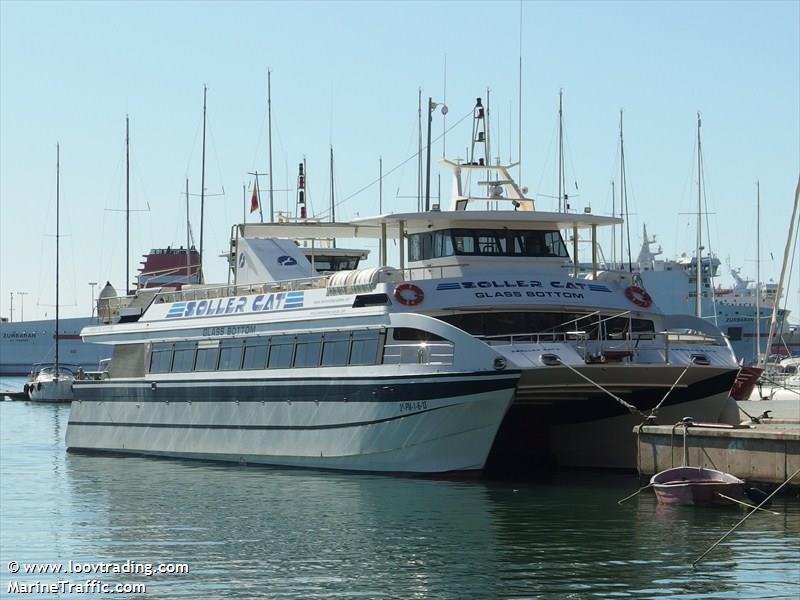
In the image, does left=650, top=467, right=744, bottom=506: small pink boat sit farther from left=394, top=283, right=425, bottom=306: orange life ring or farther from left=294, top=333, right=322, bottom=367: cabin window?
left=294, top=333, right=322, bottom=367: cabin window

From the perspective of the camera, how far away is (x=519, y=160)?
3553 cm

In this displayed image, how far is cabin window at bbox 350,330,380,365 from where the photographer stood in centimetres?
3033

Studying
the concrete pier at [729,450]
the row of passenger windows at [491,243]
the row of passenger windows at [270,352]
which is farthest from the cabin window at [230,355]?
the concrete pier at [729,450]

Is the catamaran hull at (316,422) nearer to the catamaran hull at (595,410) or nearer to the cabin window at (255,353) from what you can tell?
the cabin window at (255,353)

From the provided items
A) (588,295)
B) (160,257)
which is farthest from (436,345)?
(160,257)

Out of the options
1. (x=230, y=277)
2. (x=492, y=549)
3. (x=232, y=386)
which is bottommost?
(x=492, y=549)

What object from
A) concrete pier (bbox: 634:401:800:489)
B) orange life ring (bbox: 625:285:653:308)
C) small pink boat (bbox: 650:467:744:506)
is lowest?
small pink boat (bbox: 650:467:744:506)

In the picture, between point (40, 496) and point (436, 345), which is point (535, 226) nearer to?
point (436, 345)

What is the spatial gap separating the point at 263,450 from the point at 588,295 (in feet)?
26.5

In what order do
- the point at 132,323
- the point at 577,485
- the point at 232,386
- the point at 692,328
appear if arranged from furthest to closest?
the point at 132,323, the point at 232,386, the point at 692,328, the point at 577,485

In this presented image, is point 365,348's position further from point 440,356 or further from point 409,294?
point 440,356

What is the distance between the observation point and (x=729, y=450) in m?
26.5

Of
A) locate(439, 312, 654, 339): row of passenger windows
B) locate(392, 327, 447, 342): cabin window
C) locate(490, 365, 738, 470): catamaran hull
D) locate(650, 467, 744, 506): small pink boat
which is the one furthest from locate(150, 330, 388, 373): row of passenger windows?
locate(650, 467, 744, 506): small pink boat

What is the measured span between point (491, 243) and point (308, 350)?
4458 mm
